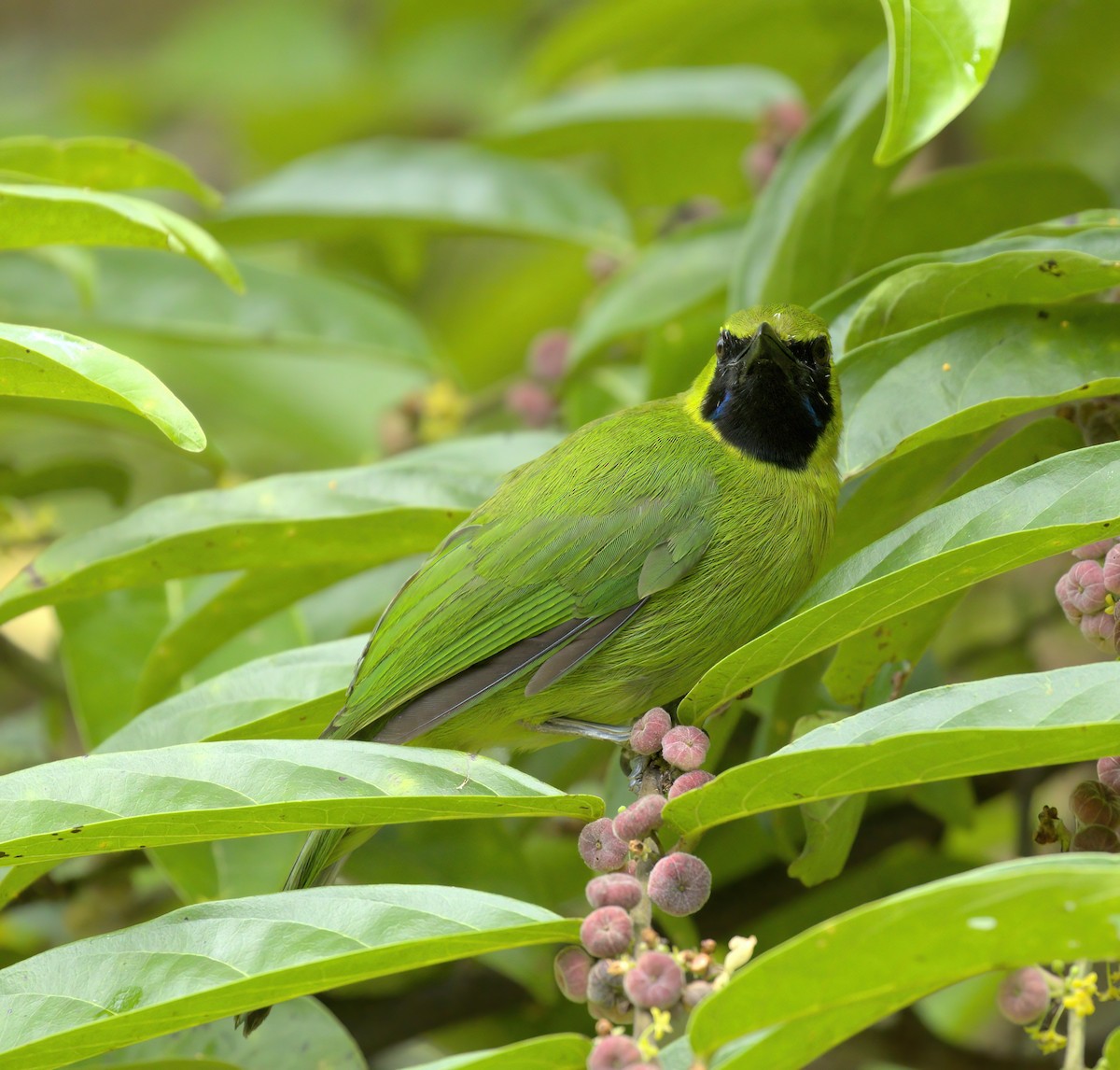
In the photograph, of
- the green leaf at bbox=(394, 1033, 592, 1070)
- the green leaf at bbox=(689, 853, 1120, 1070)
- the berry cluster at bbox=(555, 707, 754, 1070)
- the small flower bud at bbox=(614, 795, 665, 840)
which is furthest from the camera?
the small flower bud at bbox=(614, 795, 665, 840)

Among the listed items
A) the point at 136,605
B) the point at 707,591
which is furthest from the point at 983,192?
the point at 136,605

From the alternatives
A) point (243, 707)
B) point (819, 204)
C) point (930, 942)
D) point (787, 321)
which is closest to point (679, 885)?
point (930, 942)

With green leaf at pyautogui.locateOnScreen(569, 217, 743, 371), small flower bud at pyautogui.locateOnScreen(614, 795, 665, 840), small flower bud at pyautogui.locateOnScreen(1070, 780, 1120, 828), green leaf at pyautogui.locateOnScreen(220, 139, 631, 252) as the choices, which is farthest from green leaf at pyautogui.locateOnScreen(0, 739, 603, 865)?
green leaf at pyautogui.locateOnScreen(220, 139, 631, 252)

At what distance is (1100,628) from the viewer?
1.69m

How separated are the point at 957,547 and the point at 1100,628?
290mm

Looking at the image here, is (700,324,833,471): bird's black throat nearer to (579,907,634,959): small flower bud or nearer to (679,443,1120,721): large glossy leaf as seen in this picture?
(679,443,1120,721): large glossy leaf

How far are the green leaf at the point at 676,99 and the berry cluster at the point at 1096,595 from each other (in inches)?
78.4

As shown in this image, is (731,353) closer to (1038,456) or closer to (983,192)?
(1038,456)

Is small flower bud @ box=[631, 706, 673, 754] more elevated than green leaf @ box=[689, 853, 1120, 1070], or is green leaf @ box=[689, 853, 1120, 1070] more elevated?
small flower bud @ box=[631, 706, 673, 754]

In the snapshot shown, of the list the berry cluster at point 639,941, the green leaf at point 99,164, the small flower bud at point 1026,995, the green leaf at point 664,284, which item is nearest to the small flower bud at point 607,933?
the berry cluster at point 639,941

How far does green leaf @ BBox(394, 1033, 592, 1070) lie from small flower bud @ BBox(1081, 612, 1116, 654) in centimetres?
83

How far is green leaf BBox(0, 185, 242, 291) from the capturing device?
1.87 meters

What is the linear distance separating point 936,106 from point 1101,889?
102 centimetres

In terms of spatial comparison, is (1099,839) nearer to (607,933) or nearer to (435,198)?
(607,933)
